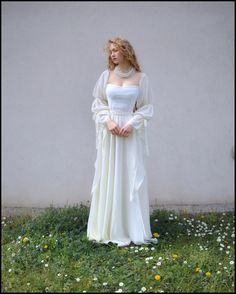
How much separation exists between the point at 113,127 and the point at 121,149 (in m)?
0.24

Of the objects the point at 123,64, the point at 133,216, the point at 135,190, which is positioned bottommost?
the point at 133,216

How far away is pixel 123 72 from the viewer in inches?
127

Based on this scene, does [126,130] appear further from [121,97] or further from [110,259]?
[110,259]

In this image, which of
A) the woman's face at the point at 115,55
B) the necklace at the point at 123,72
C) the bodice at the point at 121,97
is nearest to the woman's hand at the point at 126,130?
the bodice at the point at 121,97

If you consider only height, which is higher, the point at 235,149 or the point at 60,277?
the point at 235,149

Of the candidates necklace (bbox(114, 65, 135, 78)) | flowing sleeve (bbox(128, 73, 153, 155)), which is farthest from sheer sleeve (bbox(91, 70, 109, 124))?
flowing sleeve (bbox(128, 73, 153, 155))

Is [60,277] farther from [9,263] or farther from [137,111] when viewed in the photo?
[137,111]

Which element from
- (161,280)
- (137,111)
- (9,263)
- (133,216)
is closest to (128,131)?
(137,111)

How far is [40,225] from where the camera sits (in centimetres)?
370

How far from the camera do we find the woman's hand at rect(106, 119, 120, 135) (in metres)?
3.13

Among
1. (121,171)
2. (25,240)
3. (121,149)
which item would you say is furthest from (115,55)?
(25,240)

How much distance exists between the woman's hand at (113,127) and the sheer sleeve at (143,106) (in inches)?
5.1

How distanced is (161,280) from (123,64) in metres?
1.84

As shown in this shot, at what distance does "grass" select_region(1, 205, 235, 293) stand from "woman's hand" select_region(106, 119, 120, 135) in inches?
40.9
